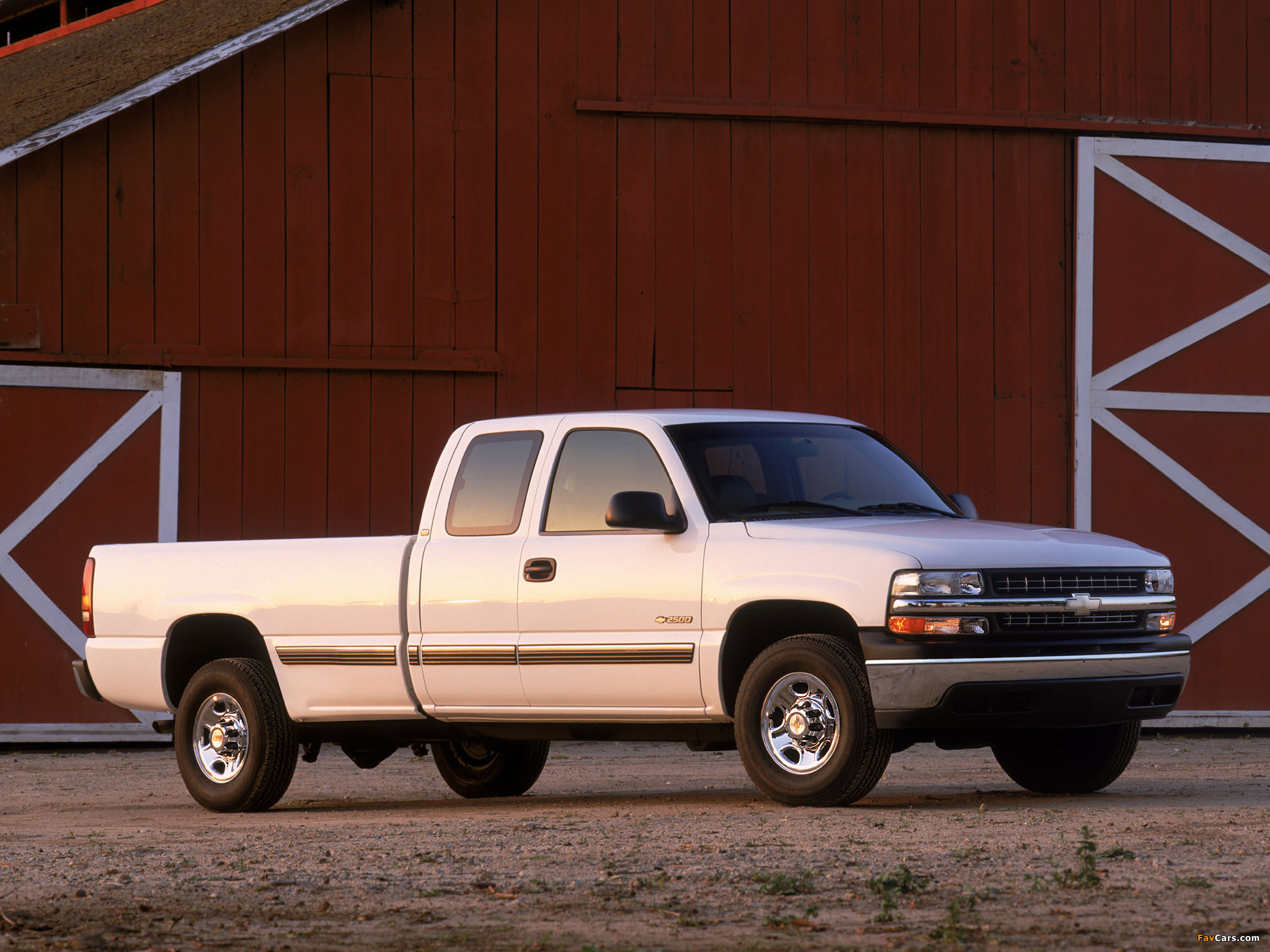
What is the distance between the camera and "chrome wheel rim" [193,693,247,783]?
31.2 ft

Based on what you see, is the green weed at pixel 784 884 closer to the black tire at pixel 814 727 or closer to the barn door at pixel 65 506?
the black tire at pixel 814 727

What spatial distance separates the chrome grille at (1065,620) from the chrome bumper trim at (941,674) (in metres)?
0.14

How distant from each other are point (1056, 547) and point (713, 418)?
1831mm

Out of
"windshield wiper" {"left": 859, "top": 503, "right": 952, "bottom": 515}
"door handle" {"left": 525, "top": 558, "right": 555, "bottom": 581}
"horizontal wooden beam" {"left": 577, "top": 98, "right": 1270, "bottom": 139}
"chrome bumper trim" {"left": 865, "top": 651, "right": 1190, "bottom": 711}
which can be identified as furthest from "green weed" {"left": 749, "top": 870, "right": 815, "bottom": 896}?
"horizontal wooden beam" {"left": 577, "top": 98, "right": 1270, "bottom": 139}

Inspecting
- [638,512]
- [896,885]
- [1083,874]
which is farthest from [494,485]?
[1083,874]

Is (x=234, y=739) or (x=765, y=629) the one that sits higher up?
(x=765, y=629)

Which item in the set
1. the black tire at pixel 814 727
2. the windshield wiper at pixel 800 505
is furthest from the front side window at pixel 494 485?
the black tire at pixel 814 727

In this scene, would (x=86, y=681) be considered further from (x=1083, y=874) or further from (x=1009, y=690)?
(x=1083, y=874)

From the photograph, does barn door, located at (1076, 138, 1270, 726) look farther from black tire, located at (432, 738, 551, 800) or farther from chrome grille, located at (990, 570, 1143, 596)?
chrome grille, located at (990, 570, 1143, 596)

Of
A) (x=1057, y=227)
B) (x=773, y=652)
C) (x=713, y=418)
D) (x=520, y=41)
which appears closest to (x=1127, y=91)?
(x=1057, y=227)

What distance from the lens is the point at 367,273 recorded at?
567 inches

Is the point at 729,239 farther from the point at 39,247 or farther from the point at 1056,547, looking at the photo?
the point at 1056,547

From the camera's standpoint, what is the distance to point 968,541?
7820 millimetres

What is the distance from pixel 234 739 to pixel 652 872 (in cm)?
392
